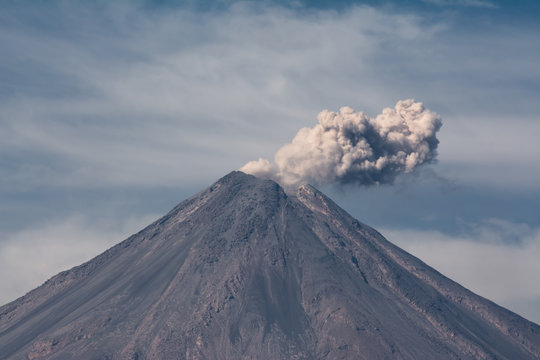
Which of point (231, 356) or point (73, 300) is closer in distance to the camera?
point (231, 356)

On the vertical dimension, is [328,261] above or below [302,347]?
above

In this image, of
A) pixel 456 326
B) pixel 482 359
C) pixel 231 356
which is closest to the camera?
pixel 231 356

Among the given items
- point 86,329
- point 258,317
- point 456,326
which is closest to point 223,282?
point 258,317

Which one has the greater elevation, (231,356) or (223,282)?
(223,282)

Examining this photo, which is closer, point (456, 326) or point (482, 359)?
point (482, 359)

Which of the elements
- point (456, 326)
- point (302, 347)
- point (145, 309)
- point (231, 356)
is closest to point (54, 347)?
point (145, 309)

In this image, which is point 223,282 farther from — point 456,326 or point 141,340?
point 456,326

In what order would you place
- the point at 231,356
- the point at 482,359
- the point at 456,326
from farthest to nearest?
1. the point at 456,326
2. the point at 482,359
3. the point at 231,356

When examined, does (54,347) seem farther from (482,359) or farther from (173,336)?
(482,359)
